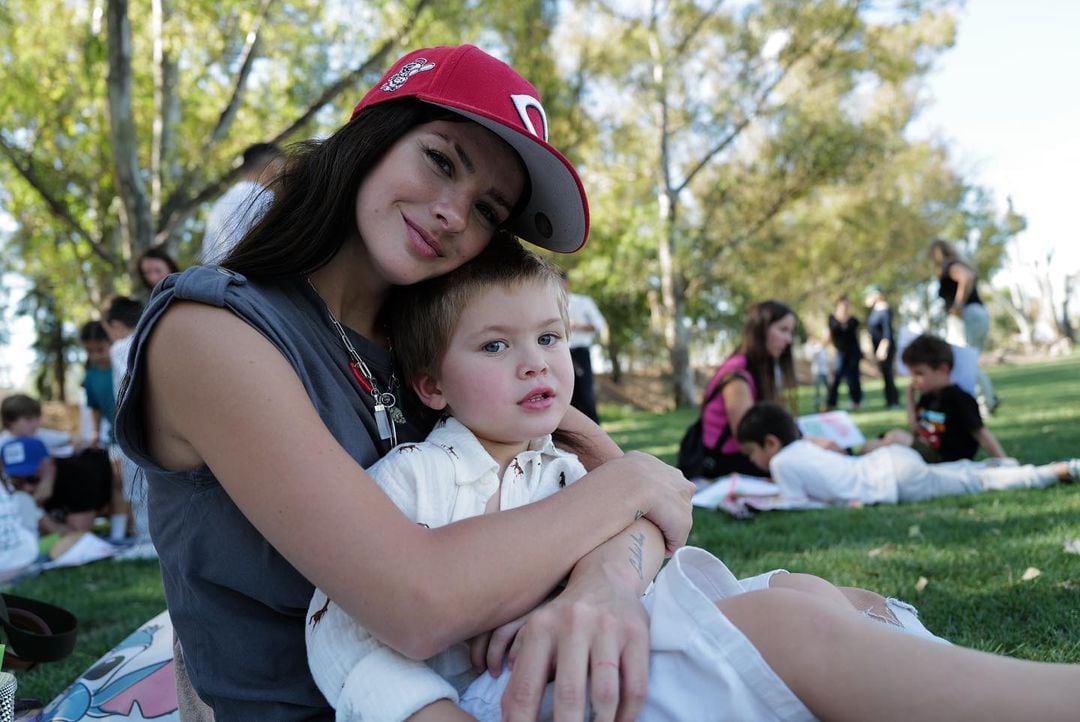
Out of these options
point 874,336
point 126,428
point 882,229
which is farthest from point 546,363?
point 882,229

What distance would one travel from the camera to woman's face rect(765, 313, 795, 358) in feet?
21.8

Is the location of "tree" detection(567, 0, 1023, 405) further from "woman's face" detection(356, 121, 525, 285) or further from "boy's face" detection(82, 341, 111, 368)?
"woman's face" detection(356, 121, 525, 285)

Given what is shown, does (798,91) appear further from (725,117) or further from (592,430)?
(592,430)

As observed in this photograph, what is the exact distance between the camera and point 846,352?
16.1 meters

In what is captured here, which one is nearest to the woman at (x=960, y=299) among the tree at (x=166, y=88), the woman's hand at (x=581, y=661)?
the tree at (x=166, y=88)

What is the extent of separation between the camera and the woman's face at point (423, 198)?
1.67 meters

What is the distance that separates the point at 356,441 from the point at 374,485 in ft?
0.93

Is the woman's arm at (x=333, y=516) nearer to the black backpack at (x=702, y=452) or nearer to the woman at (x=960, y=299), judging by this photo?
the black backpack at (x=702, y=452)

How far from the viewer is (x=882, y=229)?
28656 millimetres

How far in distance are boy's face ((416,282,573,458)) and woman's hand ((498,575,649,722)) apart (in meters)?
0.51

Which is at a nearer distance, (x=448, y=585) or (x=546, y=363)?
(x=448, y=585)

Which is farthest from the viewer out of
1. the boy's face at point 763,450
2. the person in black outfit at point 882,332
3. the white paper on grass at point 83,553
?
the person in black outfit at point 882,332

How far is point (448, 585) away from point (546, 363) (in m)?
0.61

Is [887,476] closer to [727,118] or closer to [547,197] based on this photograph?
[547,197]
